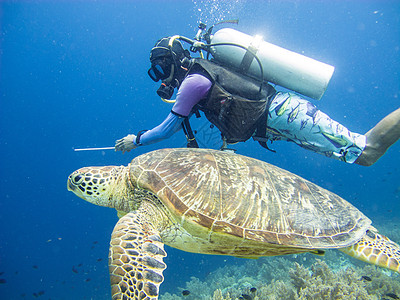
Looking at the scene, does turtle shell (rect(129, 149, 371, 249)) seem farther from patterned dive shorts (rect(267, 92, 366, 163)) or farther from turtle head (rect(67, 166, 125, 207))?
patterned dive shorts (rect(267, 92, 366, 163))

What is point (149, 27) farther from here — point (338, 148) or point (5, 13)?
point (338, 148)

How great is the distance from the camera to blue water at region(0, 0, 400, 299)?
19078 millimetres

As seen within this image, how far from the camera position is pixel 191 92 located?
8.38 ft

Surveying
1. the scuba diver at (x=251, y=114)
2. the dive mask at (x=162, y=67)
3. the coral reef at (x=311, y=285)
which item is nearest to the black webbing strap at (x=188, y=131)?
the scuba diver at (x=251, y=114)

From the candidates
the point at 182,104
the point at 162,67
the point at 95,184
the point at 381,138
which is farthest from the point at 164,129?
Answer: the point at 381,138

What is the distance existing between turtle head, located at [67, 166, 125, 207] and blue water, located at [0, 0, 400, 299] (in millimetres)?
10798

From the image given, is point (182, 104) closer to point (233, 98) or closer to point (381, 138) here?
point (233, 98)

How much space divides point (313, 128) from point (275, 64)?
1.10 m

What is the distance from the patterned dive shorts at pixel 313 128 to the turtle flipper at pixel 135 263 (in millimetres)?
2284

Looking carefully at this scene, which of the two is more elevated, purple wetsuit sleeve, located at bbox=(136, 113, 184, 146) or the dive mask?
the dive mask

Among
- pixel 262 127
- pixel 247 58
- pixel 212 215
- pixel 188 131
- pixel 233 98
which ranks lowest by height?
pixel 212 215

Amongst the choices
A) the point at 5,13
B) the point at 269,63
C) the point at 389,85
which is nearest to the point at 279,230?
the point at 269,63

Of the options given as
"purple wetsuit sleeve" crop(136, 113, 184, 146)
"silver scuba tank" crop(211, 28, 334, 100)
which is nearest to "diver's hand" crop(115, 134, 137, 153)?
"purple wetsuit sleeve" crop(136, 113, 184, 146)

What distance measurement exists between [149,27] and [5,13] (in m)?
22.5
